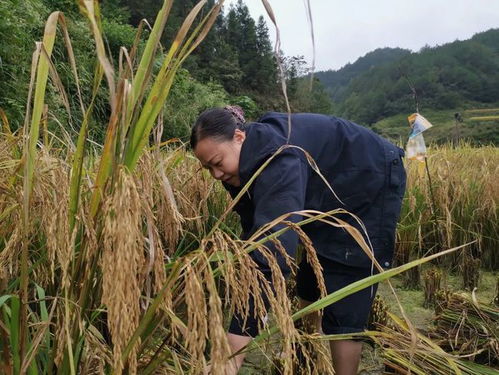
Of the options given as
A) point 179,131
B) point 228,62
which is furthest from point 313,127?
point 228,62

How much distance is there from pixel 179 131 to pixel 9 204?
245 inches

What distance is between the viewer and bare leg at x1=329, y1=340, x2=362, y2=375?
186cm

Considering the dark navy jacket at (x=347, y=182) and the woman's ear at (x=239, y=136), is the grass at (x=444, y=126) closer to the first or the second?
the dark navy jacket at (x=347, y=182)

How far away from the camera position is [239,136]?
5.28 feet

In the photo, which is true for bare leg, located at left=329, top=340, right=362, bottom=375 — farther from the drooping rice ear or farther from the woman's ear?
the drooping rice ear

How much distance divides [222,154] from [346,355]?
94 cm

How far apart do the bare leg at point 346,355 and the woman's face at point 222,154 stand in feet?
2.62

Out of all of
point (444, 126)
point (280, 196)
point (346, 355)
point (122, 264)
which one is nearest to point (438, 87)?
point (444, 126)

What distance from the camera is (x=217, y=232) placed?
81 cm

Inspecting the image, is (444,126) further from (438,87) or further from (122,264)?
(122,264)

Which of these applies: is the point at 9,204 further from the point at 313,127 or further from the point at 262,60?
the point at 262,60

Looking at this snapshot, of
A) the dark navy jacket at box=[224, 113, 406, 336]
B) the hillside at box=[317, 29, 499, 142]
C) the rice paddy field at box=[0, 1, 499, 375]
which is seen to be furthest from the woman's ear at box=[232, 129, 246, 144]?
the hillside at box=[317, 29, 499, 142]

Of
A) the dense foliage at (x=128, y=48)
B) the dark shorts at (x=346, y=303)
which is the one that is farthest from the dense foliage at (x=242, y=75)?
the dark shorts at (x=346, y=303)

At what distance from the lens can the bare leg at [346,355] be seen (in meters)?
1.86
